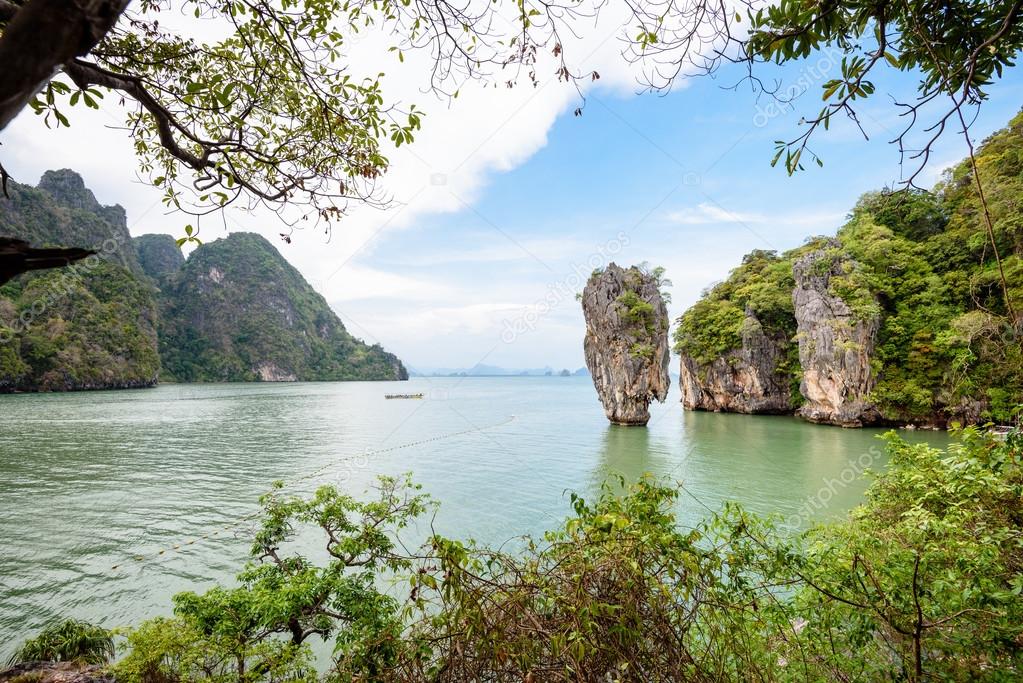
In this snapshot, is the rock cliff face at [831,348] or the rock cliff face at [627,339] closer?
the rock cliff face at [831,348]

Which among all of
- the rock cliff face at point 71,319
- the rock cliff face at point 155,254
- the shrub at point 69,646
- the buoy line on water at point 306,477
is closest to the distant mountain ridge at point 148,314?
the rock cliff face at point 71,319

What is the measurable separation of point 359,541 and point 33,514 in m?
14.7

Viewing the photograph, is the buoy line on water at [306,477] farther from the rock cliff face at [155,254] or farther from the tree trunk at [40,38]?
the rock cliff face at [155,254]

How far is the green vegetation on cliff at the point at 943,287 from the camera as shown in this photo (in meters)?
18.6

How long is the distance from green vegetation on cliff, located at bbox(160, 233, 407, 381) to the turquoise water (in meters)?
71.3

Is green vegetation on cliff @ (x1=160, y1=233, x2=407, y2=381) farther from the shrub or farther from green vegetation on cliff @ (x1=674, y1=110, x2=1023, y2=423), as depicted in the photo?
green vegetation on cliff @ (x1=674, y1=110, x2=1023, y2=423)

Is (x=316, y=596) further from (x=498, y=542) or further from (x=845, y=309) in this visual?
(x=845, y=309)

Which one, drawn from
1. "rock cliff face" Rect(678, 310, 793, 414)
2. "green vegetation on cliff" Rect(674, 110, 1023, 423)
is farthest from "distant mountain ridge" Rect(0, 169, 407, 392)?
"green vegetation on cliff" Rect(674, 110, 1023, 423)

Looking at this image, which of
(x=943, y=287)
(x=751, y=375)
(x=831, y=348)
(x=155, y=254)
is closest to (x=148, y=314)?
(x=155, y=254)

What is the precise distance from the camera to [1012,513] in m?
3.06

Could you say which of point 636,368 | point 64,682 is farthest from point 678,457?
point 64,682

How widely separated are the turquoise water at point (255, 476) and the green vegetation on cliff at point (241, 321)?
71.3 meters

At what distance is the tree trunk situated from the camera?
1080 mm

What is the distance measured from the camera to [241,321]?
101188 millimetres
